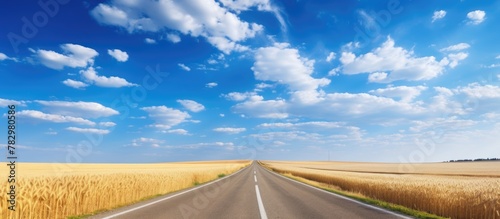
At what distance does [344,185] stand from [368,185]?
5.75 m

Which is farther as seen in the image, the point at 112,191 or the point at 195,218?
the point at 112,191

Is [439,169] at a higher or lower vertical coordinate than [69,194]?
lower

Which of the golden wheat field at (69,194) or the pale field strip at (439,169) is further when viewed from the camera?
the pale field strip at (439,169)

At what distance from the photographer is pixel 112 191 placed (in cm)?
1406

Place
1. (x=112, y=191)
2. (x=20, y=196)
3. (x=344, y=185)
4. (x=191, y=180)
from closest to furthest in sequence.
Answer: (x=20, y=196), (x=112, y=191), (x=344, y=185), (x=191, y=180)

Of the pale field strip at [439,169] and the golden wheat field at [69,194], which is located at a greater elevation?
the golden wheat field at [69,194]

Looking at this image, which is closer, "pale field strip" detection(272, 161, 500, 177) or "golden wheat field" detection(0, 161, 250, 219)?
"golden wheat field" detection(0, 161, 250, 219)

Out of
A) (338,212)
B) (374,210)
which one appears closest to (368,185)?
(374,210)

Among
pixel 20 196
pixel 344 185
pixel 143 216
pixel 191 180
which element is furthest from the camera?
pixel 191 180

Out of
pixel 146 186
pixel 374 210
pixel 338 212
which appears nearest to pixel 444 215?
pixel 374 210

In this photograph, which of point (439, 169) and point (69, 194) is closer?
point (69, 194)

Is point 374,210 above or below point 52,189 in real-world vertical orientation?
below

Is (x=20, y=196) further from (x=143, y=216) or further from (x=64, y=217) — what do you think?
(x=143, y=216)

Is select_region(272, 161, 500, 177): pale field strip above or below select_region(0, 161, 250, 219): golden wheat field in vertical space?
below
